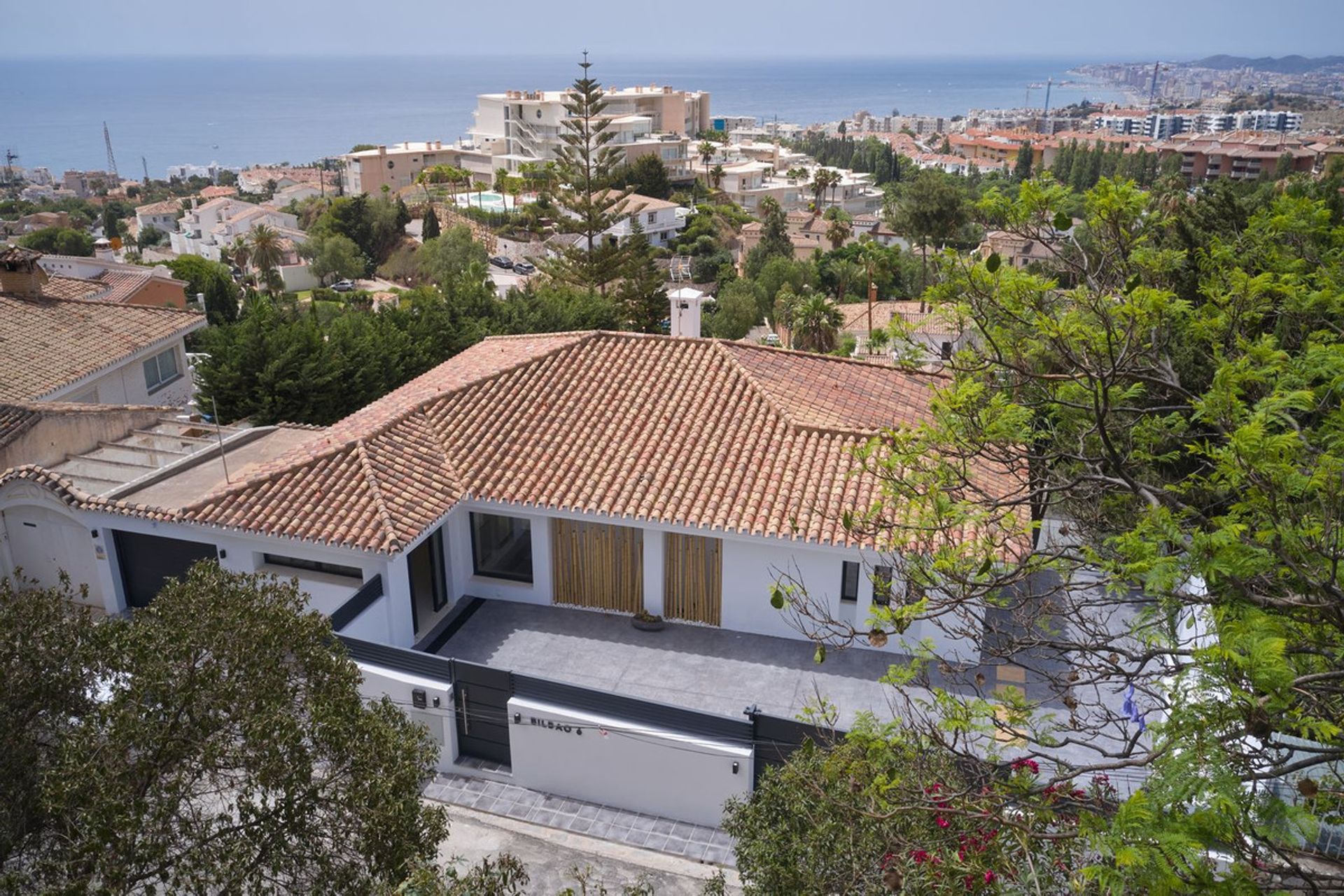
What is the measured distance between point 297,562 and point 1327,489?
484 inches

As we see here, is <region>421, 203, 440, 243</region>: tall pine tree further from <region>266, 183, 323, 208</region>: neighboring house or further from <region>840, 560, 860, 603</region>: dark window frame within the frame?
<region>840, 560, 860, 603</region>: dark window frame

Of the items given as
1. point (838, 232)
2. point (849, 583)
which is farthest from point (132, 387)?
point (838, 232)

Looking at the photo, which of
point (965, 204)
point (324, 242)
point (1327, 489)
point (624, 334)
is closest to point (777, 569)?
point (624, 334)

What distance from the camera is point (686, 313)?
753 inches

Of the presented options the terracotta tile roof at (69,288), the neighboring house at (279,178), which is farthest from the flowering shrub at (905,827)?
the neighboring house at (279,178)

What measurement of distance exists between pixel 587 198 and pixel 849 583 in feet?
96.0

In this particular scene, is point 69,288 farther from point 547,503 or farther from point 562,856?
point 562,856

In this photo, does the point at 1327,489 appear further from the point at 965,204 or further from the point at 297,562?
the point at 965,204

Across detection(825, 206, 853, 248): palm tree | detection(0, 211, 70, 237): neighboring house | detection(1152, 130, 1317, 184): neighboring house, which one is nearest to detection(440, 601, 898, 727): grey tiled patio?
detection(825, 206, 853, 248): palm tree

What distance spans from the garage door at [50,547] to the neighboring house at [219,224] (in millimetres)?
81029

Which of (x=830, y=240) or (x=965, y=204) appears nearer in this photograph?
(x=965, y=204)

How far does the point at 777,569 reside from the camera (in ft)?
44.4

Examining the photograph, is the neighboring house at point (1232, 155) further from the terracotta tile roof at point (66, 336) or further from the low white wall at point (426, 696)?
the low white wall at point (426, 696)

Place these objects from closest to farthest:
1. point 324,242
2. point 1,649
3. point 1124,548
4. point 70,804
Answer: point 70,804, point 1,649, point 1124,548, point 324,242
